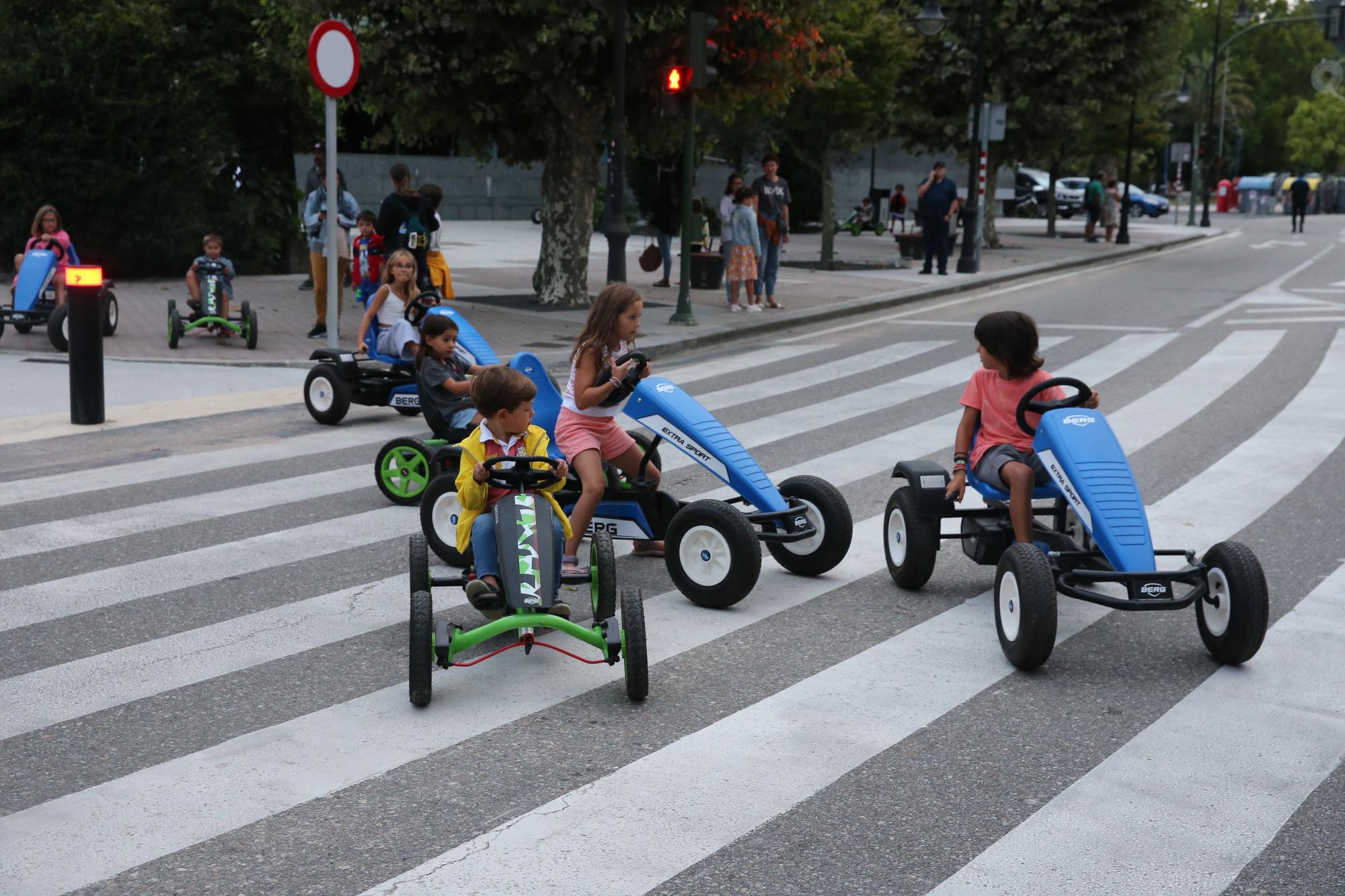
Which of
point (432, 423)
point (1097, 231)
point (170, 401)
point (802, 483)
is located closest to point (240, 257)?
point (170, 401)

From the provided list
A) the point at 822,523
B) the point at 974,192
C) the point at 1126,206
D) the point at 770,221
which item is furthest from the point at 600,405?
the point at 1126,206

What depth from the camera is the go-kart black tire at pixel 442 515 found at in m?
6.87

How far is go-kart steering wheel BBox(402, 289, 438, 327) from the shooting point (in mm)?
9789

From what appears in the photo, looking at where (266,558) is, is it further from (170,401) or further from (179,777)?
(170,401)

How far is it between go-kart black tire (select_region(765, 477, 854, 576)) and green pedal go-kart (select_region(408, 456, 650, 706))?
1478mm

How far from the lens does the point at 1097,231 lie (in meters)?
44.9

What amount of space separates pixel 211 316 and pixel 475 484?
10.1 metres

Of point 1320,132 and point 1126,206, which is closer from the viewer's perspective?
point 1126,206

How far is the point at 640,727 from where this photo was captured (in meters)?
4.93

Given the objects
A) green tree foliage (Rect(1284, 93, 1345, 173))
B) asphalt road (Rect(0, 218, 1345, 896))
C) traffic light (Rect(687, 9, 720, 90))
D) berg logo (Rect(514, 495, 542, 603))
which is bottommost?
asphalt road (Rect(0, 218, 1345, 896))

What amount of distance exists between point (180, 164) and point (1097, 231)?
31204mm

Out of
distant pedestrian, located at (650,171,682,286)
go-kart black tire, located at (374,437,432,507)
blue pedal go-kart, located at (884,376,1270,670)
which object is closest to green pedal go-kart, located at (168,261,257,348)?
go-kart black tire, located at (374,437,432,507)

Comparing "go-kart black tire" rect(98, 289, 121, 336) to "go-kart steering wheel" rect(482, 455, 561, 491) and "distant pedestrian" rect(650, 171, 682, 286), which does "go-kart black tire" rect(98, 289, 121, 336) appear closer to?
"distant pedestrian" rect(650, 171, 682, 286)

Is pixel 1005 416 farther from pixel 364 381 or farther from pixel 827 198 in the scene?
pixel 827 198
